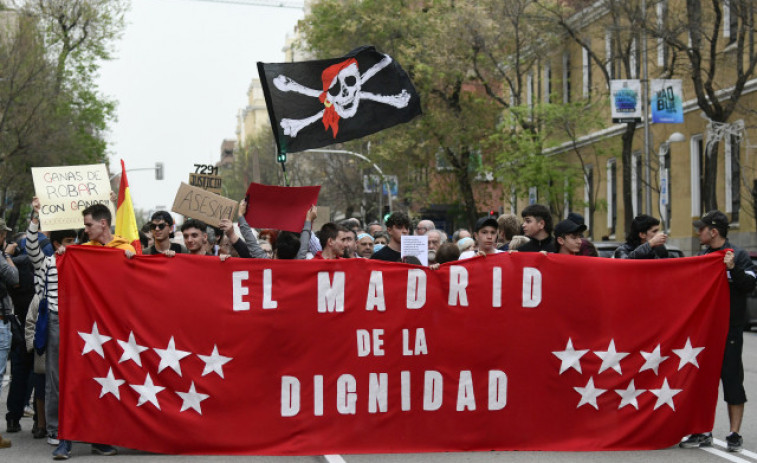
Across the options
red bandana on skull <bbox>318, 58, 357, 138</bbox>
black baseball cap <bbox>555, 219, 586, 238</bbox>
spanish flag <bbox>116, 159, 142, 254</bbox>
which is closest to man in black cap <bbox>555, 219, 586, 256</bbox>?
black baseball cap <bbox>555, 219, 586, 238</bbox>

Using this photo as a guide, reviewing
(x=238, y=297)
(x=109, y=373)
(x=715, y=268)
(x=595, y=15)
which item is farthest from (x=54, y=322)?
(x=595, y=15)

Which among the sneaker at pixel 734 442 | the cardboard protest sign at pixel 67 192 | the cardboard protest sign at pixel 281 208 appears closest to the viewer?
the sneaker at pixel 734 442

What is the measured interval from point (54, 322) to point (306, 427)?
215cm

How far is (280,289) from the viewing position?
862 cm

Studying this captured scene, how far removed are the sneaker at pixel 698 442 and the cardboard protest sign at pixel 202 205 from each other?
3857mm

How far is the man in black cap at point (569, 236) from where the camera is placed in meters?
9.26

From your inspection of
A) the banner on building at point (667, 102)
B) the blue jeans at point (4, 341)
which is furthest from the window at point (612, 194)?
the blue jeans at point (4, 341)

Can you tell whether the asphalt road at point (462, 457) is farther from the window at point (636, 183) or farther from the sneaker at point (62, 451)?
the window at point (636, 183)

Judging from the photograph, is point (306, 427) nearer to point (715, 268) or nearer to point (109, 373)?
point (109, 373)

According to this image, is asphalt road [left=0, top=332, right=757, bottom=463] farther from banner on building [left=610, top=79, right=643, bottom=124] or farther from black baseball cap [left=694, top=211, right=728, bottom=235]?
banner on building [left=610, top=79, right=643, bottom=124]

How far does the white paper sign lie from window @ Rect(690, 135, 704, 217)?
1075 inches

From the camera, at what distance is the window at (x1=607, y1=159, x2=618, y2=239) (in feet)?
140

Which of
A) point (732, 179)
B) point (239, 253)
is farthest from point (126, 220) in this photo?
point (732, 179)

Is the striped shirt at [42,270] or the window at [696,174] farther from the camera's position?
the window at [696,174]
